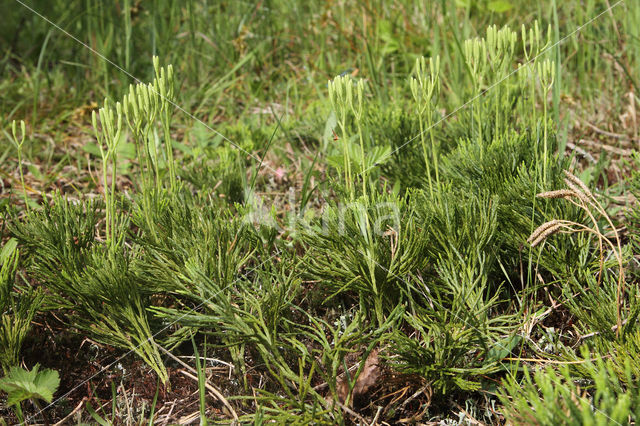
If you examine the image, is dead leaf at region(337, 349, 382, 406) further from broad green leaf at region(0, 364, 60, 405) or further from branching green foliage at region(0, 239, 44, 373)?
branching green foliage at region(0, 239, 44, 373)

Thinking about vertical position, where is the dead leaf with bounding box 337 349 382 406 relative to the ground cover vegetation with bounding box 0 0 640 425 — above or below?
below

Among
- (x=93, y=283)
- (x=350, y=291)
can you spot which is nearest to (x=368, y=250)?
(x=350, y=291)

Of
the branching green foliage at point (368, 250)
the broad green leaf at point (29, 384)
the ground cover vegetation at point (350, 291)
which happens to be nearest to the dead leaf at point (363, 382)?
the ground cover vegetation at point (350, 291)

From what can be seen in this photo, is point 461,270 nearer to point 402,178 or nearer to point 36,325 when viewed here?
point 402,178

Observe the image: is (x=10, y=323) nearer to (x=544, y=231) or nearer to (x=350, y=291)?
(x=350, y=291)

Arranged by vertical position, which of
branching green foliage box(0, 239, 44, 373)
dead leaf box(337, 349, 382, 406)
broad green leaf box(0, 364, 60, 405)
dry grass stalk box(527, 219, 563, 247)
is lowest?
dead leaf box(337, 349, 382, 406)

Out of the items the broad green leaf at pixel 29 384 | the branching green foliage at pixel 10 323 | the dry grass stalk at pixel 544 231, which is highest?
the dry grass stalk at pixel 544 231

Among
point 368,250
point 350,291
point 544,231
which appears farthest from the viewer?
point 350,291

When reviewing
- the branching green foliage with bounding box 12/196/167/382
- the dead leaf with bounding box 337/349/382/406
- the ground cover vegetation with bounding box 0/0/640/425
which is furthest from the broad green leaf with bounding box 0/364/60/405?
the dead leaf with bounding box 337/349/382/406

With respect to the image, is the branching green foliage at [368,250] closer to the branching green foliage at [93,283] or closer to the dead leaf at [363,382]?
the dead leaf at [363,382]

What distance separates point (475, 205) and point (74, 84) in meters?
2.85

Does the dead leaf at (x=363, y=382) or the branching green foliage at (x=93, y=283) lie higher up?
the branching green foliage at (x=93, y=283)

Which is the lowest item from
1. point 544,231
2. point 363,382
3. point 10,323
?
point 363,382

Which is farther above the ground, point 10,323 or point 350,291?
point 10,323
